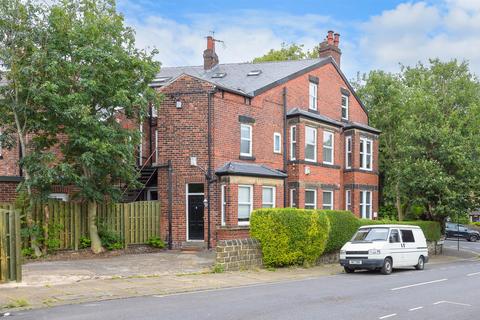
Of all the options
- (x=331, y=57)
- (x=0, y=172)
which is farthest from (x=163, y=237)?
(x=331, y=57)

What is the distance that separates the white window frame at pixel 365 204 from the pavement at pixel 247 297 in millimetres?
14481

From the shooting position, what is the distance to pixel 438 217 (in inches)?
1339

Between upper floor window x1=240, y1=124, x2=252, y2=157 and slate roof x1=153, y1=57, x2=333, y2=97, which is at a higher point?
slate roof x1=153, y1=57, x2=333, y2=97

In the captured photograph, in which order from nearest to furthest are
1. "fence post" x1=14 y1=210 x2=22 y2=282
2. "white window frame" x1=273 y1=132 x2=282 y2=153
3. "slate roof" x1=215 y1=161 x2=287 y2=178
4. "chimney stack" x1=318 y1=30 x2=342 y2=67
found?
"fence post" x1=14 y1=210 x2=22 y2=282 < "slate roof" x1=215 y1=161 x2=287 y2=178 < "white window frame" x1=273 y1=132 x2=282 y2=153 < "chimney stack" x1=318 y1=30 x2=342 y2=67

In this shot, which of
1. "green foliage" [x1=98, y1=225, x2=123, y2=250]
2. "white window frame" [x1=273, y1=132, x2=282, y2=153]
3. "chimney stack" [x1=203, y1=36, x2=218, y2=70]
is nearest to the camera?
"green foliage" [x1=98, y1=225, x2=123, y2=250]

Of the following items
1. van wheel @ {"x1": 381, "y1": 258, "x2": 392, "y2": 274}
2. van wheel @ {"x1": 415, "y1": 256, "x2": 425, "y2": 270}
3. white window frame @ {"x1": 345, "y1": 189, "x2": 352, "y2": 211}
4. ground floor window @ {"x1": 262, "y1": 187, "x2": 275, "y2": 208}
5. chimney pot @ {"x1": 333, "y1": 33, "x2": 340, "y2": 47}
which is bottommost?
van wheel @ {"x1": 415, "y1": 256, "x2": 425, "y2": 270}

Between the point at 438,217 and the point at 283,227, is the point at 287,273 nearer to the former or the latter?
the point at 283,227

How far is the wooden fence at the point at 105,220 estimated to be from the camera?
20.5m

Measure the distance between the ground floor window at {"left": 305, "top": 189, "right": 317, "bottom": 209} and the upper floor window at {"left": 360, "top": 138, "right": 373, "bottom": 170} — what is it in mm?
5818

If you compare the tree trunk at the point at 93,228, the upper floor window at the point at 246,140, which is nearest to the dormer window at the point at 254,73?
the upper floor window at the point at 246,140

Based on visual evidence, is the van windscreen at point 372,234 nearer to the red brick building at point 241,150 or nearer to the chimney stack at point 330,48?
the red brick building at point 241,150

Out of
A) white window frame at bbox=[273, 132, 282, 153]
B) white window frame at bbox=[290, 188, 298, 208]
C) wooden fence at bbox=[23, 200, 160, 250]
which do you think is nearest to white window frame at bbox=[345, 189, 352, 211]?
white window frame at bbox=[290, 188, 298, 208]

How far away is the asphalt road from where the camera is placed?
11000 millimetres

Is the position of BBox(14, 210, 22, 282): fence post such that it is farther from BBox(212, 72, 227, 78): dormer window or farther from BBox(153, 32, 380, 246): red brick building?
BBox(212, 72, 227, 78): dormer window
